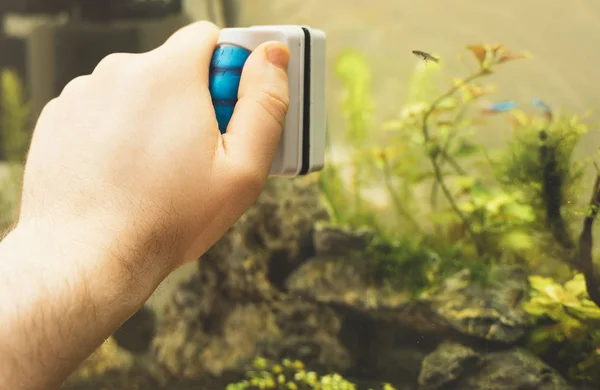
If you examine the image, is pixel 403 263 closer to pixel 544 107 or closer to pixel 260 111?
pixel 544 107

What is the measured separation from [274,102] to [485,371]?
2.73 feet

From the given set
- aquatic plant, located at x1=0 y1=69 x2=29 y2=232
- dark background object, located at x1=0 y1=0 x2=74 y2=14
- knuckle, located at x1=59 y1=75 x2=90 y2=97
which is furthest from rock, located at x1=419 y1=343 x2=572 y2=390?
aquatic plant, located at x1=0 y1=69 x2=29 y2=232

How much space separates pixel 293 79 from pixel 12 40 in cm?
152

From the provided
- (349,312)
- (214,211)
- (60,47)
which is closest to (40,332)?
(214,211)

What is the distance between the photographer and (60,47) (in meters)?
1.95

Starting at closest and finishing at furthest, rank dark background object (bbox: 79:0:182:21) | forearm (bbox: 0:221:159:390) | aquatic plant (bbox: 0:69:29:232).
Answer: forearm (bbox: 0:221:159:390), dark background object (bbox: 79:0:182:21), aquatic plant (bbox: 0:69:29:232)

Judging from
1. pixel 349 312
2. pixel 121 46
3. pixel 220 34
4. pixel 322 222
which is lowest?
Answer: pixel 349 312

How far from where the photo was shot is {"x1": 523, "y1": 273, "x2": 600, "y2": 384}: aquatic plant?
1280 millimetres

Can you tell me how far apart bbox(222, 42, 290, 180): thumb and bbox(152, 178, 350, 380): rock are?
0.74 m

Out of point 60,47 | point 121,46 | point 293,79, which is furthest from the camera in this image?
point 60,47

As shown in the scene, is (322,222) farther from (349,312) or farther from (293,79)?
(293,79)

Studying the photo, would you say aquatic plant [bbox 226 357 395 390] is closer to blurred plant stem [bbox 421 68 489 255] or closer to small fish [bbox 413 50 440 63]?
blurred plant stem [bbox 421 68 489 255]

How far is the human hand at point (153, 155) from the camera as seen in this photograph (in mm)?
847

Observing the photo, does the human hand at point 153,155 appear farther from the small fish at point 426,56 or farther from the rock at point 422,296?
the rock at point 422,296
